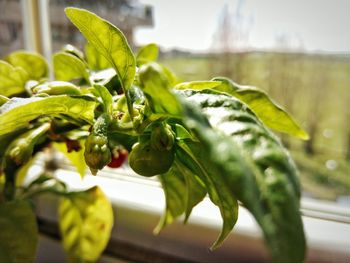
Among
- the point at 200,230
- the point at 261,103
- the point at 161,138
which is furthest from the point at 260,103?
the point at 200,230

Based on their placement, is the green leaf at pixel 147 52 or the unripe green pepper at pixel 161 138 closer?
the unripe green pepper at pixel 161 138

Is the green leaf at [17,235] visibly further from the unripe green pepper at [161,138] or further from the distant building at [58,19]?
the distant building at [58,19]

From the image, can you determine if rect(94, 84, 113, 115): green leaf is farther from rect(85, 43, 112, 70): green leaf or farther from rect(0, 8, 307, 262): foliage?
rect(85, 43, 112, 70): green leaf

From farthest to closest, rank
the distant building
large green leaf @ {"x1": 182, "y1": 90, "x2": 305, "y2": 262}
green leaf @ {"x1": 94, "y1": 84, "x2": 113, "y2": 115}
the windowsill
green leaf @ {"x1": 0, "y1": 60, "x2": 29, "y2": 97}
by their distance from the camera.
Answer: the distant building
the windowsill
green leaf @ {"x1": 0, "y1": 60, "x2": 29, "y2": 97}
green leaf @ {"x1": 94, "y1": 84, "x2": 113, "y2": 115}
large green leaf @ {"x1": 182, "y1": 90, "x2": 305, "y2": 262}

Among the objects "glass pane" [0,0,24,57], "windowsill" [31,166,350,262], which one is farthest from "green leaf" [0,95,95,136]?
"glass pane" [0,0,24,57]

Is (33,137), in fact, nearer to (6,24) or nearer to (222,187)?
(222,187)

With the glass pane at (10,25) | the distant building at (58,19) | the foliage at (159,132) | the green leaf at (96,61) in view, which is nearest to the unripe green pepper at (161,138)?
the foliage at (159,132)

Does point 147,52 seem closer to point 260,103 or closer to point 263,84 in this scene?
point 260,103

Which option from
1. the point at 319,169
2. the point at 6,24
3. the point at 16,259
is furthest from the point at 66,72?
the point at 6,24
